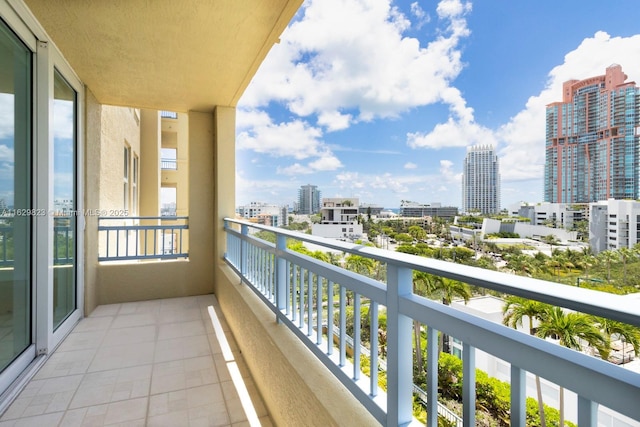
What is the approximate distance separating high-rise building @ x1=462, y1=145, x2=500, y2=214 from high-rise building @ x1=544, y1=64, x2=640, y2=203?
97cm

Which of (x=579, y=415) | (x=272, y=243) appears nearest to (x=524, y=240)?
(x=272, y=243)

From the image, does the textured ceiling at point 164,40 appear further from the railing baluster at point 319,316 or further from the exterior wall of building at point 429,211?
the exterior wall of building at point 429,211

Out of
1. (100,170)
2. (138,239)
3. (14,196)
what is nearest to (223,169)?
(100,170)

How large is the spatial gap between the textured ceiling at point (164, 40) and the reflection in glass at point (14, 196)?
45 cm

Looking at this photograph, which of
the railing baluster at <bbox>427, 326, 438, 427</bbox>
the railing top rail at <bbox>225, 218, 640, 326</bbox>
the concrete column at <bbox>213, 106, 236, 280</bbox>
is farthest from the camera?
the concrete column at <bbox>213, 106, 236, 280</bbox>

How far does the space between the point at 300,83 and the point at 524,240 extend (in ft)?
103

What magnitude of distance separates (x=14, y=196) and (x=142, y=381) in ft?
5.23

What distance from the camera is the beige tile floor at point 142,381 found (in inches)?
78.8

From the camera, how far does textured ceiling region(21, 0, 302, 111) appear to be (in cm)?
231

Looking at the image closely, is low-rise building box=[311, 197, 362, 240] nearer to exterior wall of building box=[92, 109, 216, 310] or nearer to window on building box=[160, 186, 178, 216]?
exterior wall of building box=[92, 109, 216, 310]

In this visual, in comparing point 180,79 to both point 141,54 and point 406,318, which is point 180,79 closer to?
point 141,54

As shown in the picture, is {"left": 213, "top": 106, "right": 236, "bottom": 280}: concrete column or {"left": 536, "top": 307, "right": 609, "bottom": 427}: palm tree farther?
{"left": 213, "top": 106, "right": 236, "bottom": 280}: concrete column

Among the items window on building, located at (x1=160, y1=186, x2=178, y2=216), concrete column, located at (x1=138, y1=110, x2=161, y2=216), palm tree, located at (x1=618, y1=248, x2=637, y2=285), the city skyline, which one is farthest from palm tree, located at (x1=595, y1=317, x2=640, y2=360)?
window on building, located at (x1=160, y1=186, x2=178, y2=216)

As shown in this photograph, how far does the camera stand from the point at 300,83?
103 feet
